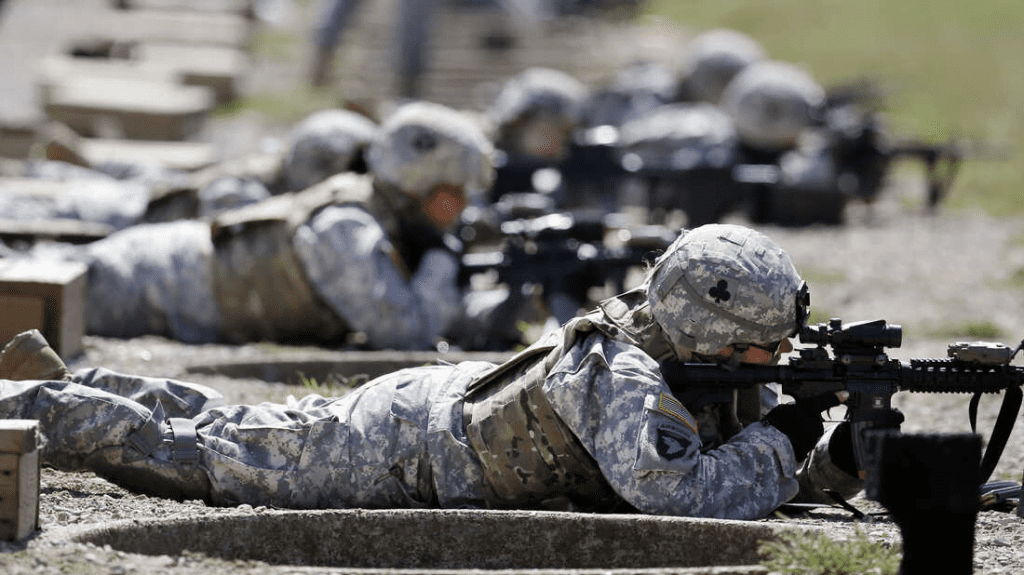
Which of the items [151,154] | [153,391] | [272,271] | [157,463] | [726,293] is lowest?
[151,154]

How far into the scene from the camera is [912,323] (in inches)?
434

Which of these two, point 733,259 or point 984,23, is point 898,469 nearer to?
point 733,259

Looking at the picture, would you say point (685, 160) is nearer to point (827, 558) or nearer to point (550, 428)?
point (550, 428)

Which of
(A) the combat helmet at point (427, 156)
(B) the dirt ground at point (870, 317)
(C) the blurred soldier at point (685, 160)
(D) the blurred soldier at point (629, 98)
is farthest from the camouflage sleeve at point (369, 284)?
(D) the blurred soldier at point (629, 98)

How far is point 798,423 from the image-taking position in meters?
4.99

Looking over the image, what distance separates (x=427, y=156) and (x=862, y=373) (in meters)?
4.69

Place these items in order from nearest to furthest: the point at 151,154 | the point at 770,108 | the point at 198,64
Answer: the point at 151,154
the point at 770,108
the point at 198,64

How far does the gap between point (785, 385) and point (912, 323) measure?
6.54 m

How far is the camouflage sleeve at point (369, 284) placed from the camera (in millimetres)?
8922

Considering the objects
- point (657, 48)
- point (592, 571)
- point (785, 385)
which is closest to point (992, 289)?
point (785, 385)

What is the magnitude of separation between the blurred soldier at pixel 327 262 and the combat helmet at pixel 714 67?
40.1 ft

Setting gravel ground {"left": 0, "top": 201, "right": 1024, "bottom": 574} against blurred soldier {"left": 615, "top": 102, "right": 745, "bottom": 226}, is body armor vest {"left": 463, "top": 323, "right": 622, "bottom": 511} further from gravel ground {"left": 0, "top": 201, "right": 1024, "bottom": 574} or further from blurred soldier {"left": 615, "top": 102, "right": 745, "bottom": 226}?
blurred soldier {"left": 615, "top": 102, "right": 745, "bottom": 226}

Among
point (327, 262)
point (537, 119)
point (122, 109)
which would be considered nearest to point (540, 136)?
point (537, 119)

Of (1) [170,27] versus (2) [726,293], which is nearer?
(2) [726,293]
